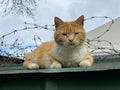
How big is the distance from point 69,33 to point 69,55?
8.5 inches

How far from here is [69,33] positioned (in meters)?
3.69

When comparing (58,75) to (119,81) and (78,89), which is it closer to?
(78,89)

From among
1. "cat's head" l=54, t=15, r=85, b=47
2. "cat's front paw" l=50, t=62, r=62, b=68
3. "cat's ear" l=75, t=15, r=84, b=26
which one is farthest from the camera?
"cat's ear" l=75, t=15, r=84, b=26

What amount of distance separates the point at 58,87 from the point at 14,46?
7.87ft

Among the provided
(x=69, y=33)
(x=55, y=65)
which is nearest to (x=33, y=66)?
(x=55, y=65)

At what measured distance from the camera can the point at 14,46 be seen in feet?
17.1

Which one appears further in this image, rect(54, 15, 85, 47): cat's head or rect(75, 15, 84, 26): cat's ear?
rect(75, 15, 84, 26): cat's ear

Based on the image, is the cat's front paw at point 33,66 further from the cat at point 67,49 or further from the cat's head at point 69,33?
the cat's head at point 69,33

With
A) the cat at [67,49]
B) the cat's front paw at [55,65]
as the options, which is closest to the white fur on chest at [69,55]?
the cat at [67,49]

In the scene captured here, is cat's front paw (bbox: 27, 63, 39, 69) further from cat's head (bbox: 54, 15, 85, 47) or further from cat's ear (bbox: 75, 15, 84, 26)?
cat's ear (bbox: 75, 15, 84, 26)

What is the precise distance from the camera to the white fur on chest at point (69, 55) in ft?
12.1

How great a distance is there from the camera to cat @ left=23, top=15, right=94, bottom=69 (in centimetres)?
365

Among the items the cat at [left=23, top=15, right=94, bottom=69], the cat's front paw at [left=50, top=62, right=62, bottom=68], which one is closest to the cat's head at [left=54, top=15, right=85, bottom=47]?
the cat at [left=23, top=15, right=94, bottom=69]

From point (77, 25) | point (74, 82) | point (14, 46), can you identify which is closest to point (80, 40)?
point (77, 25)
